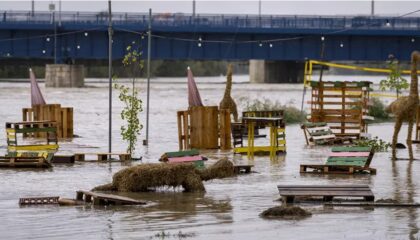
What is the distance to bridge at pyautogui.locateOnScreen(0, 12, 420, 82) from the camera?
108m

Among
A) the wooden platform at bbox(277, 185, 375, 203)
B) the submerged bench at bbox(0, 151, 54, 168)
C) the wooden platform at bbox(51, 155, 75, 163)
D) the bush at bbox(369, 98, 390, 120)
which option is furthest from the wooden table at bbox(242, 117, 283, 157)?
the bush at bbox(369, 98, 390, 120)

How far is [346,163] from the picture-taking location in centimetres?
2889

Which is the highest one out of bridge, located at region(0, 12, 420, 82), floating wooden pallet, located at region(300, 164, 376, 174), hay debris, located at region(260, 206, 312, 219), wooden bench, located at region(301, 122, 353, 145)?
bridge, located at region(0, 12, 420, 82)

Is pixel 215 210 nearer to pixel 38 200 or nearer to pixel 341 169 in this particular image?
pixel 38 200

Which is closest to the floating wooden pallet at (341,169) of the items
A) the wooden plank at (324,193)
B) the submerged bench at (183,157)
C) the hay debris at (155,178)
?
the submerged bench at (183,157)

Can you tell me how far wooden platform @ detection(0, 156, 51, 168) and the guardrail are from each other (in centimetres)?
8148

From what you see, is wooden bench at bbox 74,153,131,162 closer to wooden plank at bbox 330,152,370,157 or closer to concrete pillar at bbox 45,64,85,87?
wooden plank at bbox 330,152,370,157

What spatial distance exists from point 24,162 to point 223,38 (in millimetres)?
82480

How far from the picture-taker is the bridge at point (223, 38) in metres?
108

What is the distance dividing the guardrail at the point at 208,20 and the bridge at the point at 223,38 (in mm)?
105

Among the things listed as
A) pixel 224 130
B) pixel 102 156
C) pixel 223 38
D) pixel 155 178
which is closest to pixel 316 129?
pixel 224 130

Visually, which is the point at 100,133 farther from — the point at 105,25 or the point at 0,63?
the point at 0,63

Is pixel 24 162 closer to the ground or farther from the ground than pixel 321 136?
closer to the ground

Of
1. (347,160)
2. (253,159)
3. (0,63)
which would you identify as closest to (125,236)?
(347,160)
